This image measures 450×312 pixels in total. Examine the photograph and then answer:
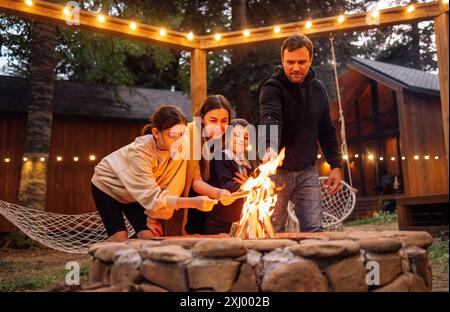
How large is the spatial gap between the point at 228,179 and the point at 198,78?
158 centimetres

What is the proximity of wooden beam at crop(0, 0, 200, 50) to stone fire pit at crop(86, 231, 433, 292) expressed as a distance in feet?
7.95

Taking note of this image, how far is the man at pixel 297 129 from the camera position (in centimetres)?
313

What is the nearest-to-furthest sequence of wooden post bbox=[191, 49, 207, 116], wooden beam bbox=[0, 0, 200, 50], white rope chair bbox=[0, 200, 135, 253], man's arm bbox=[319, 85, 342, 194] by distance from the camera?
man's arm bbox=[319, 85, 342, 194]
wooden beam bbox=[0, 0, 200, 50]
wooden post bbox=[191, 49, 207, 116]
white rope chair bbox=[0, 200, 135, 253]

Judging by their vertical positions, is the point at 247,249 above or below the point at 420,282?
above

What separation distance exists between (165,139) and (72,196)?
9.34m

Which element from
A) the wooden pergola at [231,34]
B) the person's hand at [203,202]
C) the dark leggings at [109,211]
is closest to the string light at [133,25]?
the wooden pergola at [231,34]

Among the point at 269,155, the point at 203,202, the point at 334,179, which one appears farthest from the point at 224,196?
the point at 334,179

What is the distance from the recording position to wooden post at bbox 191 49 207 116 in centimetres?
454

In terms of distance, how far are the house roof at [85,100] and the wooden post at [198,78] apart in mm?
7876

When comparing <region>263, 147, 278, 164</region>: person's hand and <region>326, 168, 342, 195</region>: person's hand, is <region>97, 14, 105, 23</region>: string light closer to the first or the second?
<region>263, 147, 278, 164</region>: person's hand

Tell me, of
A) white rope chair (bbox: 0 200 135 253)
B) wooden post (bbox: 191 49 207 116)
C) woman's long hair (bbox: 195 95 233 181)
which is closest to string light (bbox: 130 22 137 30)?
wooden post (bbox: 191 49 207 116)
